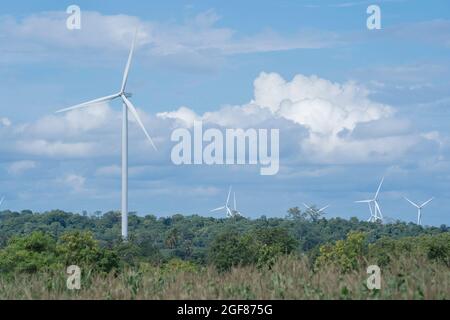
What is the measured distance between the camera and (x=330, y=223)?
175500 millimetres

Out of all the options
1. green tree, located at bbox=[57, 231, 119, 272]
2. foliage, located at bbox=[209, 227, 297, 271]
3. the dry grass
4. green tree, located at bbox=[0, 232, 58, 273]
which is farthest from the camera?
green tree, located at bbox=[0, 232, 58, 273]

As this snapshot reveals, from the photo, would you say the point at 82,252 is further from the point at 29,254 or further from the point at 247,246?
the point at 247,246

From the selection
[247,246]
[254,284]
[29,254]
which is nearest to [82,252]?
[29,254]

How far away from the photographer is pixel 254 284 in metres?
20.1

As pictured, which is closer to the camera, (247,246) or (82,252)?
(247,246)

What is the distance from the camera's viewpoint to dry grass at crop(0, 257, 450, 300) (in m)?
19.0

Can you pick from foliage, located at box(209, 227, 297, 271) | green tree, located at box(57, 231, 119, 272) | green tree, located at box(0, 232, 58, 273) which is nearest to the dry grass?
foliage, located at box(209, 227, 297, 271)

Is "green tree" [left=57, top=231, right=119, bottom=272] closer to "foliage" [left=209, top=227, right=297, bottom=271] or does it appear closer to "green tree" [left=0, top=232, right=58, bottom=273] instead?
"green tree" [left=0, top=232, right=58, bottom=273]

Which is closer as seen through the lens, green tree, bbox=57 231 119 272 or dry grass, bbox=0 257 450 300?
dry grass, bbox=0 257 450 300

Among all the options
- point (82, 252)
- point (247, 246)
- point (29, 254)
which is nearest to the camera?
point (247, 246)

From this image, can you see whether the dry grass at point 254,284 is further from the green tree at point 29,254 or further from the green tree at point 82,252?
the green tree at point 29,254

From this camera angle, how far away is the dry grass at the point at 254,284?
62.5ft

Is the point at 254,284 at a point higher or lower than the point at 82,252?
lower
